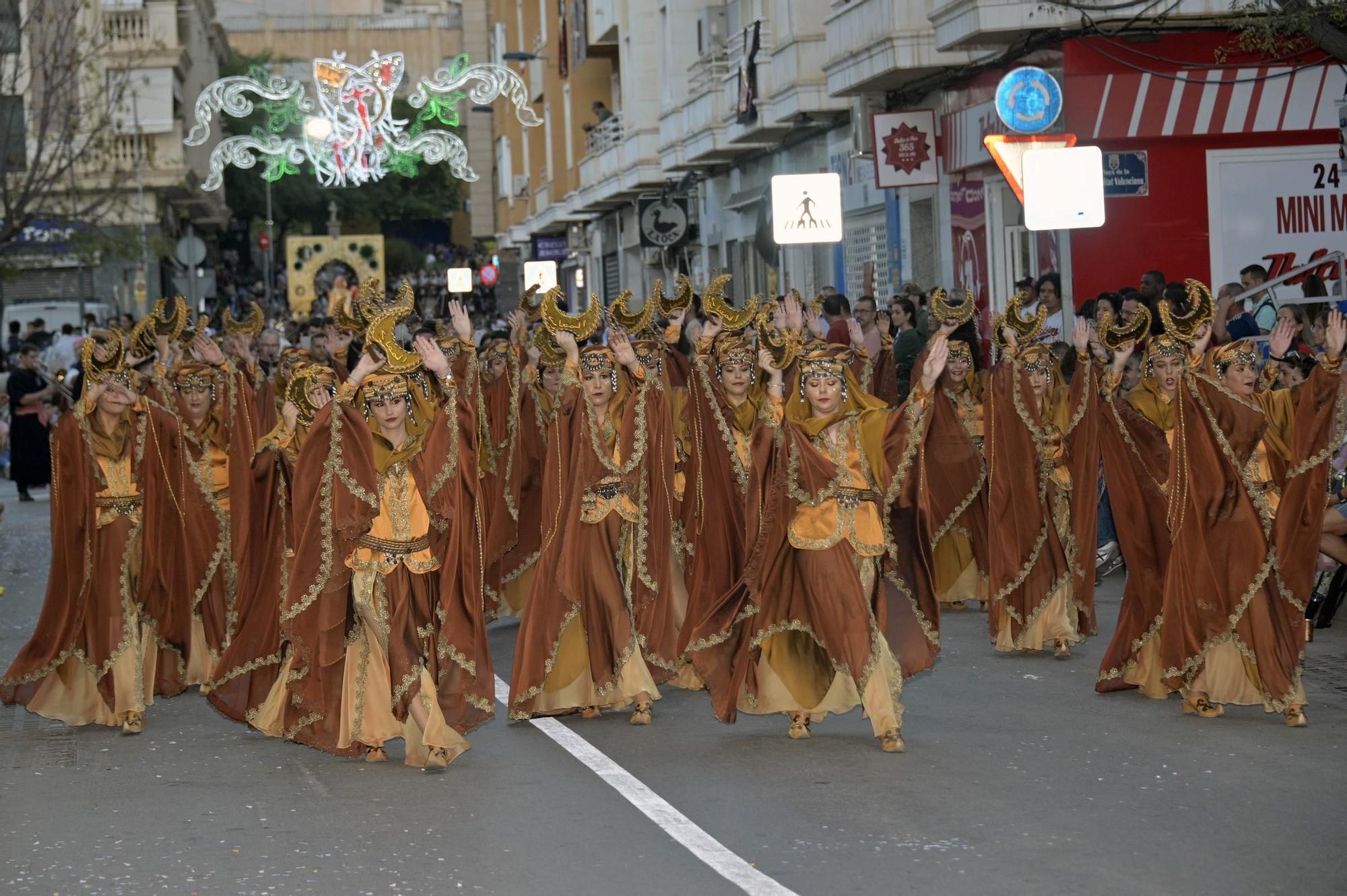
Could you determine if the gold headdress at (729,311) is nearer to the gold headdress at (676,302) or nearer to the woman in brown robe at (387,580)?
the gold headdress at (676,302)

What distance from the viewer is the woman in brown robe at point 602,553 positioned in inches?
380

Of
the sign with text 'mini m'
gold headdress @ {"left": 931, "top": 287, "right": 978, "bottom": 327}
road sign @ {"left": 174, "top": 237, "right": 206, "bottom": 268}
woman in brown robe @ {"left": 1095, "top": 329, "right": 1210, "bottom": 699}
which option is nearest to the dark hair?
the sign with text 'mini m'

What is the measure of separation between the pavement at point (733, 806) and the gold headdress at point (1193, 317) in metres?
1.81

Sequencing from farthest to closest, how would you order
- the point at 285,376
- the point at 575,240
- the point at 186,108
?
the point at 186,108
the point at 575,240
the point at 285,376

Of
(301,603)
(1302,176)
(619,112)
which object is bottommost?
(301,603)

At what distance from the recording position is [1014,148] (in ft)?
52.1

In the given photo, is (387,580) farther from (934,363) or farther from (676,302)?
(676,302)

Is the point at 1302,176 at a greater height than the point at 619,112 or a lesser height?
lesser

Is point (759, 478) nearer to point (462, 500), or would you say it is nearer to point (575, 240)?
point (462, 500)

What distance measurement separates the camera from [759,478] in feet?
30.3

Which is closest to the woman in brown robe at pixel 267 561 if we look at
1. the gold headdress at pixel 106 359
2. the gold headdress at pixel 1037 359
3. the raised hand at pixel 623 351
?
the gold headdress at pixel 106 359

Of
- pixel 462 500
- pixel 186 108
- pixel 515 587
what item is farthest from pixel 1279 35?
pixel 186 108

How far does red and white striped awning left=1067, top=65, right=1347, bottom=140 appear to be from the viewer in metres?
19.4

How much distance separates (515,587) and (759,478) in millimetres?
4511
